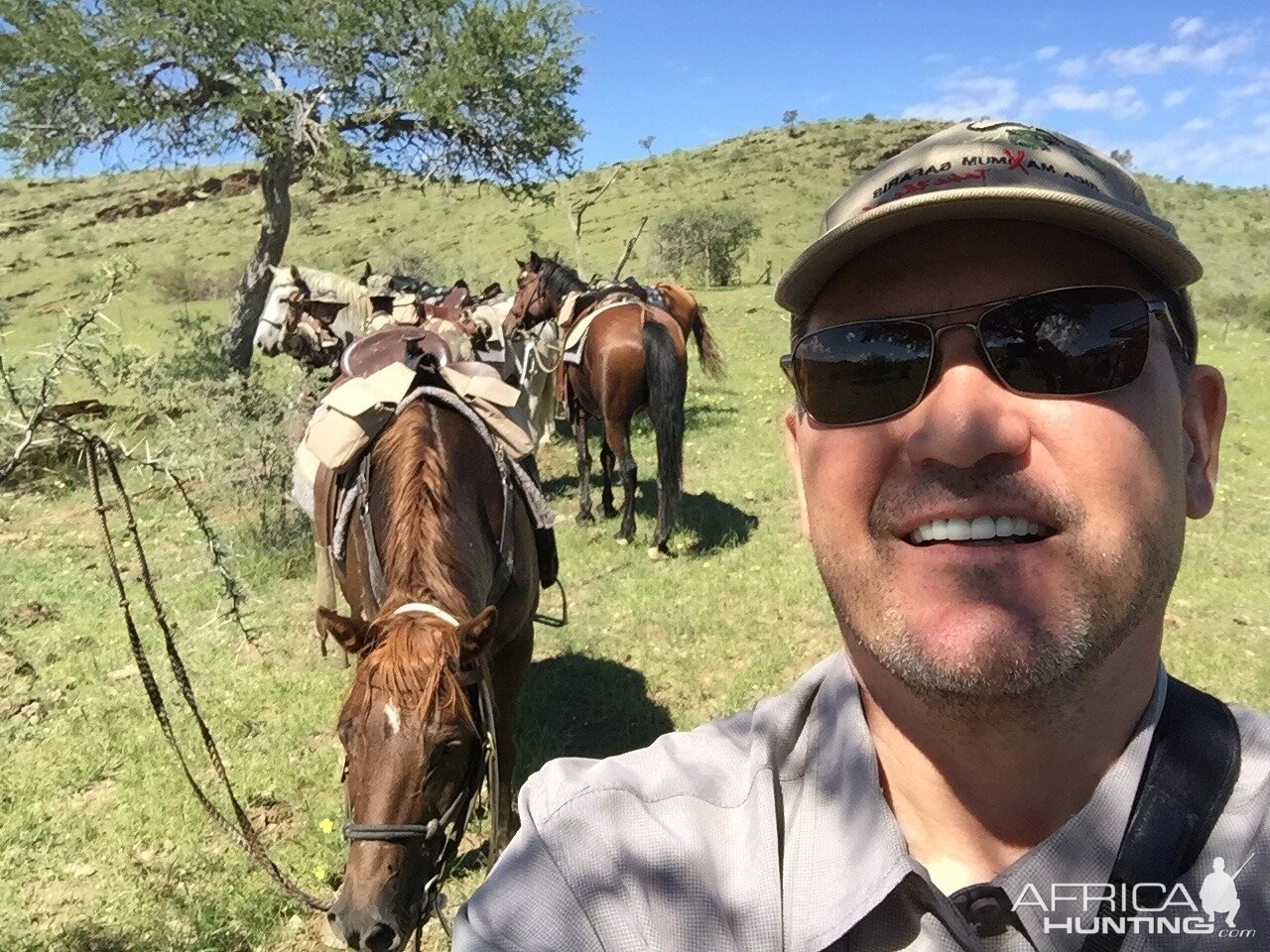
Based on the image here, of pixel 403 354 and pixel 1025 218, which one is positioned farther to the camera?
pixel 403 354

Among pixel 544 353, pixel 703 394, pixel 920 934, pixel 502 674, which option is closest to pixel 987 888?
pixel 920 934

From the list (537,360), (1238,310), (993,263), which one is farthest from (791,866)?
(1238,310)

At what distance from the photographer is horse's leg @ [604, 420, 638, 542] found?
24.4ft

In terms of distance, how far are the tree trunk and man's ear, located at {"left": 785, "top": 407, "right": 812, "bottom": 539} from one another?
14.1 m

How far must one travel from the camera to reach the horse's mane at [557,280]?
9789mm

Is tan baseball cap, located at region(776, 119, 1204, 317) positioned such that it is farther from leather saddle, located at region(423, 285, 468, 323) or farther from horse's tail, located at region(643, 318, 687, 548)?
leather saddle, located at region(423, 285, 468, 323)

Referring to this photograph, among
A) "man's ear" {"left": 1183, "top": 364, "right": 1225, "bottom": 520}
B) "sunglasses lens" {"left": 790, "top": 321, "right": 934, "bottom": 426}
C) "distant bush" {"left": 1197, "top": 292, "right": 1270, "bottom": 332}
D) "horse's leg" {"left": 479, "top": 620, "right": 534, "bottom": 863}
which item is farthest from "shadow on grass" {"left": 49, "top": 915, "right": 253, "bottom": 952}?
"distant bush" {"left": 1197, "top": 292, "right": 1270, "bottom": 332}

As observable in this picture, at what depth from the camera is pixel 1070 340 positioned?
117 centimetres

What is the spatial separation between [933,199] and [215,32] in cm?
1511

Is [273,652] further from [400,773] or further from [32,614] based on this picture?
[400,773]

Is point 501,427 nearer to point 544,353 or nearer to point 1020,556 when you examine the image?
point 1020,556

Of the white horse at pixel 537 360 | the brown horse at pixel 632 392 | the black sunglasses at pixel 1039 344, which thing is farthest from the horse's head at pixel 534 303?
the black sunglasses at pixel 1039 344

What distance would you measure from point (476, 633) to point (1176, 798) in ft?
6.19

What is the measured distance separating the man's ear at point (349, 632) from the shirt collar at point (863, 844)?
5.26 feet
